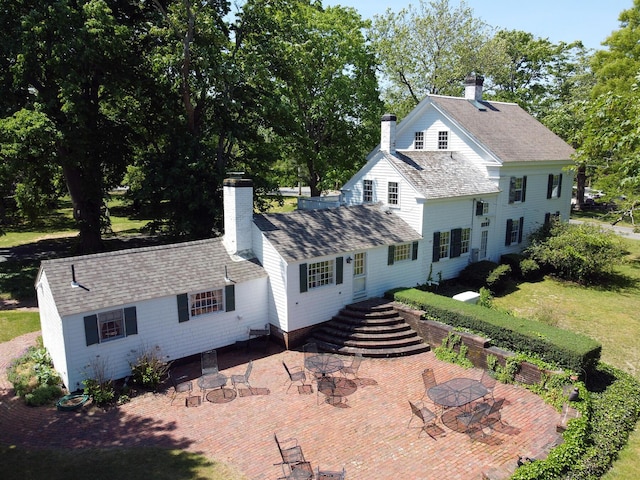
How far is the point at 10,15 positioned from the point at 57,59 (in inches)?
141

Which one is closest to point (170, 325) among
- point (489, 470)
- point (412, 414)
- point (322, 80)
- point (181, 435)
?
point (181, 435)

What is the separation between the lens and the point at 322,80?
32750 millimetres

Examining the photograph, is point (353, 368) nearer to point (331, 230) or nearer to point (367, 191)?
point (331, 230)

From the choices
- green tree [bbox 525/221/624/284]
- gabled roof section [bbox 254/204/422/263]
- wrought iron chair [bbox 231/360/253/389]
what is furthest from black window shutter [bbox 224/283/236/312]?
green tree [bbox 525/221/624/284]

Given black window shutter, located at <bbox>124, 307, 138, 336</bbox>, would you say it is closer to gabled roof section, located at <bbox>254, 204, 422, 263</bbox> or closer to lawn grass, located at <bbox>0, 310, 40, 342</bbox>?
gabled roof section, located at <bbox>254, 204, 422, 263</bbox>

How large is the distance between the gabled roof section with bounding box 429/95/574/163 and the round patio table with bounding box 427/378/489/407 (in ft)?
52.1

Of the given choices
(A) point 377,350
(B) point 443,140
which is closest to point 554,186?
(B) point 443,140

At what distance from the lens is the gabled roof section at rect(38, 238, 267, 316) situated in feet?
45.8

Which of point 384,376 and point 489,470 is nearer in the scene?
point 489,470

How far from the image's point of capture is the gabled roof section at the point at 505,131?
26375 mm

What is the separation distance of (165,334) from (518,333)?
37.6 ft

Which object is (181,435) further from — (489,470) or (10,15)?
(10,15)

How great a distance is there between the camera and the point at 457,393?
1246 centimetres

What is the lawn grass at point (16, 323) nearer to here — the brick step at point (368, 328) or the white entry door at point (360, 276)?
the brick step at point (368, 328)
